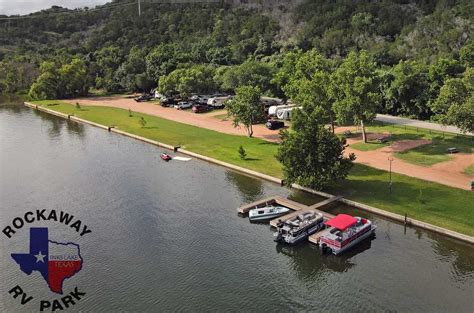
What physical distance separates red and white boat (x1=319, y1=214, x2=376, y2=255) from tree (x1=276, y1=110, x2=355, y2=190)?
8.05m

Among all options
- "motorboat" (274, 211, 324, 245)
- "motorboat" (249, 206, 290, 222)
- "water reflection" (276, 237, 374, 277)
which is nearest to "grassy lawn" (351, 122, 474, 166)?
"motorboat" (274, 211, 324, 245)

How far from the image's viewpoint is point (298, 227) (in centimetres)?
4156

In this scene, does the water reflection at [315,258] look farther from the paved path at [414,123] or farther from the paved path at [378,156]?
the paved path at [414,123]

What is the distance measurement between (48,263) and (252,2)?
162 meters

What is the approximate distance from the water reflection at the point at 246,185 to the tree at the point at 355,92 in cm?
1581

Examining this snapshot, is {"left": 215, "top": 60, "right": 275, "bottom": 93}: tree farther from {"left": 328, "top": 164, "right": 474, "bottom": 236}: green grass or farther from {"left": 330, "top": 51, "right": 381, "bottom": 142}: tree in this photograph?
{"left": 328, "top": 164, "right": 474, "bottom": 236}: green grass

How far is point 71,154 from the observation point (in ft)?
230

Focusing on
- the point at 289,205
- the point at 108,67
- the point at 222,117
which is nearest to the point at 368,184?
the point at 289,205

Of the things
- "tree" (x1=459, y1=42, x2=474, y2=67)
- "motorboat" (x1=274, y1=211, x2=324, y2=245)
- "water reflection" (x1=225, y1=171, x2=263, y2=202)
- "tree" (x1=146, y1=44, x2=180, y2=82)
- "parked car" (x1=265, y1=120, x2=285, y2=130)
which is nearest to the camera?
"motorboat" (x1=274, y1=211, x2=324, y2=245)

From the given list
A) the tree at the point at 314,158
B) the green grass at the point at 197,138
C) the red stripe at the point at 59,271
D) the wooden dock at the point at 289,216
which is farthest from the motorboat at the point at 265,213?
the red stripe at the point at 59,271

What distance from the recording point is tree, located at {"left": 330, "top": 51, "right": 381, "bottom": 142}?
62.8m

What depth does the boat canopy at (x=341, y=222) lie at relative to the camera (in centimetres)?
4001

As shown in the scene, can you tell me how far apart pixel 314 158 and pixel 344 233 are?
36.5 ft

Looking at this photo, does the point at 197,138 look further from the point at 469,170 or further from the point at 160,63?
the point at 160,63
